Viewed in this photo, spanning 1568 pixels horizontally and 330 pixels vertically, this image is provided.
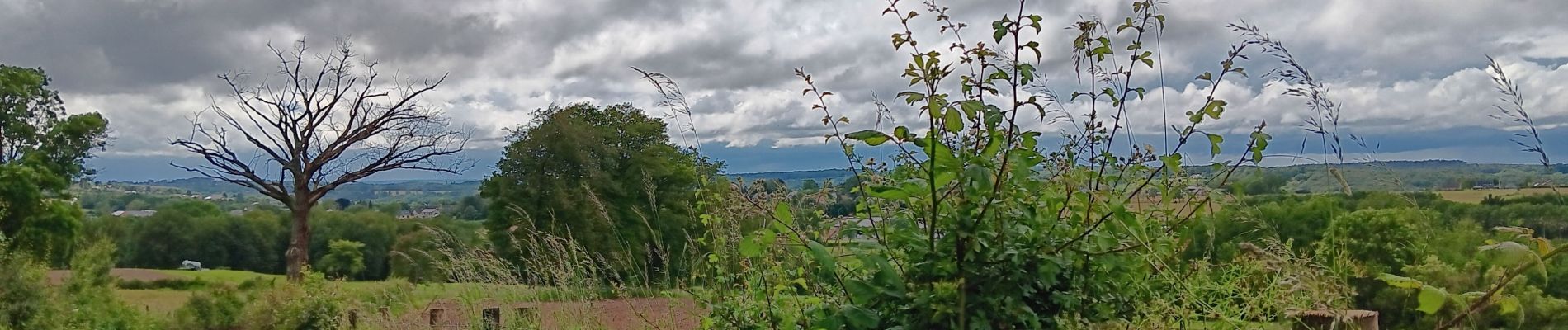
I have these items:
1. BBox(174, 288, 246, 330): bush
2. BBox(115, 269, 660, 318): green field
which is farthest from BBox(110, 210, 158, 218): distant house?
BBox(115, 269, 660, 318): green field

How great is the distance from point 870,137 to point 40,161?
58.6ft

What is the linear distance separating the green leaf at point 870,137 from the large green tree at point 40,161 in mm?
15447

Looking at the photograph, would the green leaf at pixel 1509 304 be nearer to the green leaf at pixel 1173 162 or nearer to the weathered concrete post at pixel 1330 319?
the weathered concrete post at pixel 1330 319

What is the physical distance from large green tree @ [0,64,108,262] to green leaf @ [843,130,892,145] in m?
15.4

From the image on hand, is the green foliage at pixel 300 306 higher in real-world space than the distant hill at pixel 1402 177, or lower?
lower

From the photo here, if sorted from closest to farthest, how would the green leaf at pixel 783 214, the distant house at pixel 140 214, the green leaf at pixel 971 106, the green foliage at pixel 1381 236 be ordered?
the green leaf at pixel 971 106 → the green leaf at pixel 783 214 → the green foliage at pixel 1381 236 → the distant house at pixel 140 214

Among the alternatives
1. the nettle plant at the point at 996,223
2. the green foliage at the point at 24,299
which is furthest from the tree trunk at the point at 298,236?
the nettle plant at the point at 996,223

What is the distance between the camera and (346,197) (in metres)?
15.9

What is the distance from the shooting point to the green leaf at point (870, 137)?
54.8 inches

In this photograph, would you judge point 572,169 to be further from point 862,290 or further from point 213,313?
point 862,290

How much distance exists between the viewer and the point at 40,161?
14836 mm

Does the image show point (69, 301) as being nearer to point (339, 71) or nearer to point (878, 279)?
point (339, 71)

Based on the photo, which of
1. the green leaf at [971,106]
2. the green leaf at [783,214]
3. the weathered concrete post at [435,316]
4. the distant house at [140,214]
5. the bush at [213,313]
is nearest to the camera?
the green leaf at [971,106]

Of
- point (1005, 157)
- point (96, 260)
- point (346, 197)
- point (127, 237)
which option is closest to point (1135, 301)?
point (1005, 157)
